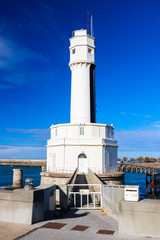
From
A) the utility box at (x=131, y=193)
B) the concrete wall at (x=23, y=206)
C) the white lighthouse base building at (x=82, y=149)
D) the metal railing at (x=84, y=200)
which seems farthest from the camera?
the white lighthouse base building at (x=82, y=149)

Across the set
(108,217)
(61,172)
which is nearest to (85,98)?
(61,172)

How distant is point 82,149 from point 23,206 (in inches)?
816

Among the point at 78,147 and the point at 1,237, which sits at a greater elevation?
the point at 78,147

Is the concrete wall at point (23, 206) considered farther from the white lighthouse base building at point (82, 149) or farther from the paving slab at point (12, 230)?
the white lighthouse base building at point (82, 149)

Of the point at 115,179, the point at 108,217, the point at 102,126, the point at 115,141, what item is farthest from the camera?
the point at 115,141

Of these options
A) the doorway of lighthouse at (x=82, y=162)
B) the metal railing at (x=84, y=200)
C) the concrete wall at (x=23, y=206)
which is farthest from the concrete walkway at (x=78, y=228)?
the doorway of lighthouse at (x=82, y=162)

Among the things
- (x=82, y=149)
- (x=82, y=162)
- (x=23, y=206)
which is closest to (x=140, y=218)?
(x=23, y=206)

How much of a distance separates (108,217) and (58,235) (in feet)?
11.2

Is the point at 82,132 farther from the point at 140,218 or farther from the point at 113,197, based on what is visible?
the point at 140,218

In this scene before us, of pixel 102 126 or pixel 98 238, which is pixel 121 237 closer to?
pixel 98 238

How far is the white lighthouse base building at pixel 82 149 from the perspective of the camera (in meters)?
29.7

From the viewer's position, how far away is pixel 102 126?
31.5 m

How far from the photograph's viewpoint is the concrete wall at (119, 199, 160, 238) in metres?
7.80

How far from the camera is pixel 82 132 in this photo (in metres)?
31.0
